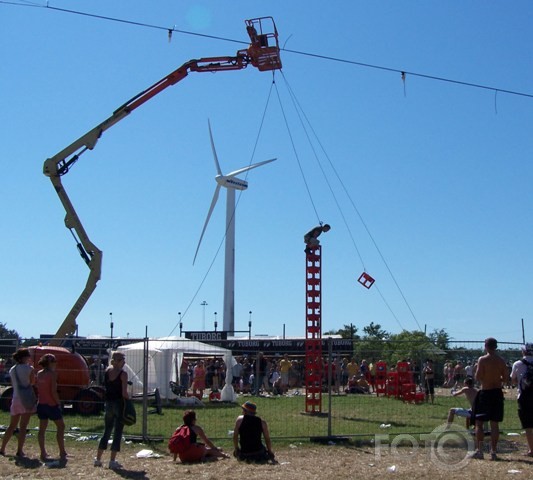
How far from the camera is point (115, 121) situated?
2397 cm

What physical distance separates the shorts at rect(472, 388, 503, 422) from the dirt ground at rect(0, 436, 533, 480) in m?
0.65

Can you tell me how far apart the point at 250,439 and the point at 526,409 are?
429 centimetres

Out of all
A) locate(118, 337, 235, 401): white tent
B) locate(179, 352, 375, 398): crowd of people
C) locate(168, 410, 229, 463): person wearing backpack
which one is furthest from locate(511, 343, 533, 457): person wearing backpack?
locate(118, 337, 235, 401): white tent

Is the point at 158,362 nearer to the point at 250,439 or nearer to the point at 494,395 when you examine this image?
the point at 250,439

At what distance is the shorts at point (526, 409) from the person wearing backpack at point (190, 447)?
4.65m

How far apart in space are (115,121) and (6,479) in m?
16.1

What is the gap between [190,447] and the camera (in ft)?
35.9

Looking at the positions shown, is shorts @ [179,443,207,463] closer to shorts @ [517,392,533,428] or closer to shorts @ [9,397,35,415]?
shorts @ [9,397,35,415]

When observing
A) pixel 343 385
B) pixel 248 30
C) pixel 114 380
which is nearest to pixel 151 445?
pixel 114 380

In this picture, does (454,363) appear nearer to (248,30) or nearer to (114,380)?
(114,380)

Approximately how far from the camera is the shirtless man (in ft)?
36.0

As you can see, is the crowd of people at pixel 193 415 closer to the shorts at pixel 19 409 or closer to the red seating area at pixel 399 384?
the shorts at pixel 19 409

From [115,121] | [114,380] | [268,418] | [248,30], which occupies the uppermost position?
[248,30]

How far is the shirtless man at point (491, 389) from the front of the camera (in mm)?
10984
